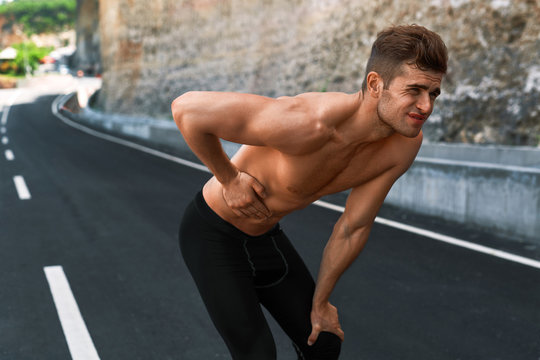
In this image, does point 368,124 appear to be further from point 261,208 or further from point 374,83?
point 261,208

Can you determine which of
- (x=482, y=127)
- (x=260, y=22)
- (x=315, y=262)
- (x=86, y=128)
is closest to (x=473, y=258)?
(x=315, y=262)

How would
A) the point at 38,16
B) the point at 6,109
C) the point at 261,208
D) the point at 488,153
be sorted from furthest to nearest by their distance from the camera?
the point at 38,16 < the point at 6,109 < the point at 488,153 < the point at 261,208

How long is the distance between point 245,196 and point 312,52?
685 inches

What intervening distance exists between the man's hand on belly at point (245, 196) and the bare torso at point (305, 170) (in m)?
0.05

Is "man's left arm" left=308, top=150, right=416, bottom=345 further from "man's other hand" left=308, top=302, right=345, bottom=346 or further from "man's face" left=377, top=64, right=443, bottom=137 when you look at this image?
"man's face" left=377, top=64, right=443, bottom=137

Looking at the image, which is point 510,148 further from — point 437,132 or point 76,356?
point 76,356

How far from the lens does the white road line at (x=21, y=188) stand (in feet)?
33.2

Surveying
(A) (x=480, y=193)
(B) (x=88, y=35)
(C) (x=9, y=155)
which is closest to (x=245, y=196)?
(A) (x=480, y=193)

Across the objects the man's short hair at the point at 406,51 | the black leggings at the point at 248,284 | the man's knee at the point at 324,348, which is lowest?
the man's knee at the point at 324,348

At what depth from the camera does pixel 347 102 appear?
2238mm

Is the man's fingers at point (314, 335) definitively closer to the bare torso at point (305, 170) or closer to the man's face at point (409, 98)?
the bare torso at point (305, 170)

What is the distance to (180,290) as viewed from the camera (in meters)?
5.49

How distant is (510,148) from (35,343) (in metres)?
9.37

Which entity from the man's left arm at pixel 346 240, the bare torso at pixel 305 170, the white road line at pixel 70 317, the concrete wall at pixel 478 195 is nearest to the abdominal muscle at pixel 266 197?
the bare torso at pixel 305 170
